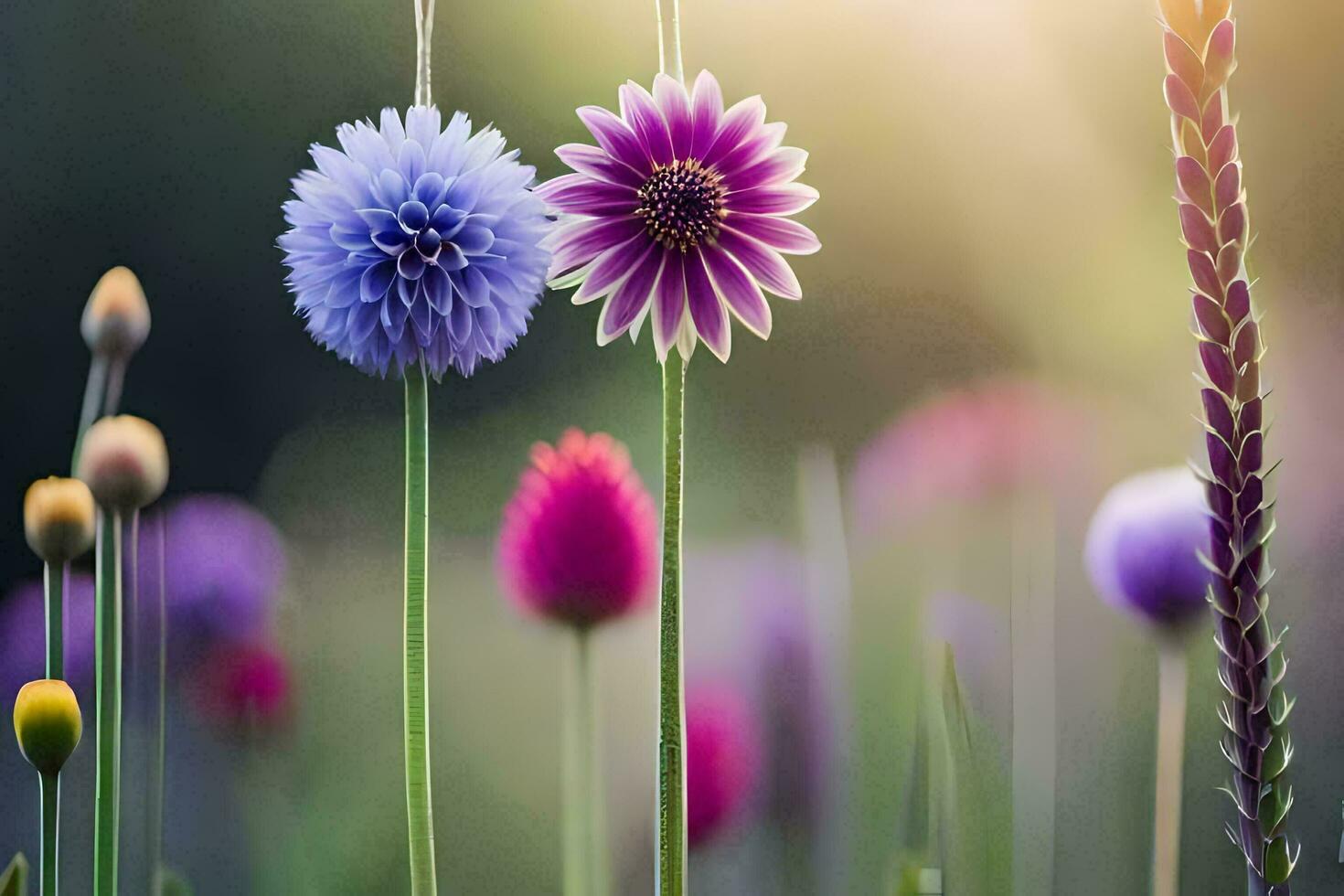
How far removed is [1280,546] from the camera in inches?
42.2

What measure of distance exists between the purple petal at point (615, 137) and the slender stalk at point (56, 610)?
2.21ft

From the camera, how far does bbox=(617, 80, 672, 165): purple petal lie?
993 mm

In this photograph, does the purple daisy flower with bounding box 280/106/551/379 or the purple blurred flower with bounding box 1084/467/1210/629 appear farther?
the purple blurred flower with bounding box 1084/467/1210/629

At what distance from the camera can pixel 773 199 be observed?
1011mm

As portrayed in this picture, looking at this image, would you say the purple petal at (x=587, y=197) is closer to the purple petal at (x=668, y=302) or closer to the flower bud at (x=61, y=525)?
the purple petal at (x=668, y=302)

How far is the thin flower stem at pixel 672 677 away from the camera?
1.00m

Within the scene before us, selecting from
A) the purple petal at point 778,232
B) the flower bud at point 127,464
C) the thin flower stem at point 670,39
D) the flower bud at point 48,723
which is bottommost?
the flower bud at point 48,723

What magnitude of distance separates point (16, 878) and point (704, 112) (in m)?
1.01

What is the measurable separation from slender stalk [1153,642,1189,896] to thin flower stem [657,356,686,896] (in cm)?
48

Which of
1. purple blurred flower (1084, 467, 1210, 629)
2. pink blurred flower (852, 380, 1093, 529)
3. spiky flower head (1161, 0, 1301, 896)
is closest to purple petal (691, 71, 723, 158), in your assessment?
pink blurred flower (852, 380, 1093, 529)

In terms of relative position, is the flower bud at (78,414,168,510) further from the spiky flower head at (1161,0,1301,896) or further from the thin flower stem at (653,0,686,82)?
the spiky flower head at (1161,0,1301,896)

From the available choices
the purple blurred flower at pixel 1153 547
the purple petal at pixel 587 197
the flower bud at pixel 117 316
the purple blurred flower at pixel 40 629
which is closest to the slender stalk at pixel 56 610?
the purple blurred flower at pixel 40 629

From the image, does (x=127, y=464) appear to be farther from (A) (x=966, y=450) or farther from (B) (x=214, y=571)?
(A) (x=966, y=450)

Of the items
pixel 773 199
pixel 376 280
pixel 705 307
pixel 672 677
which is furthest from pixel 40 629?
pixel 773 199
